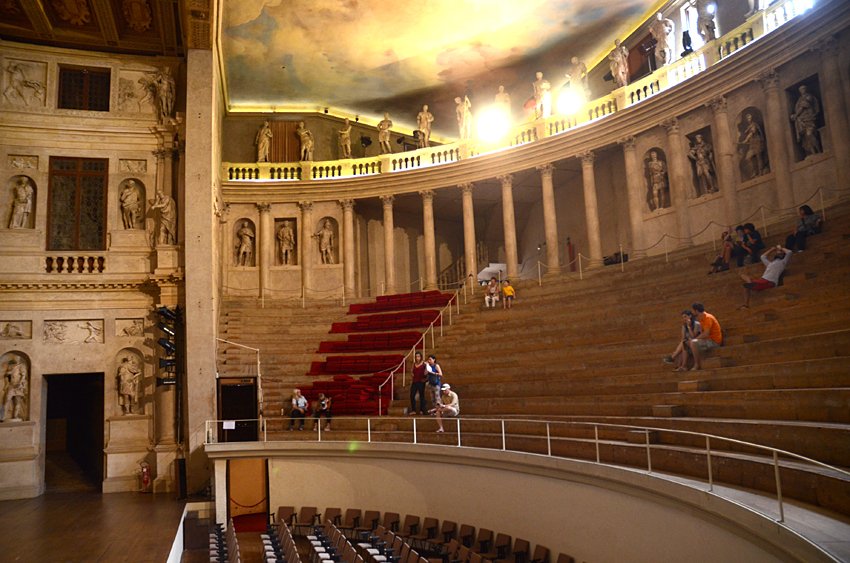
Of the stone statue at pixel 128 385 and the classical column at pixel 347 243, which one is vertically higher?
the classical column at pixel 347 243

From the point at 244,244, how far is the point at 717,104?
1601 centimetres

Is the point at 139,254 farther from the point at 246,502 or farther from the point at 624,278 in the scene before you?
the point at 624,278

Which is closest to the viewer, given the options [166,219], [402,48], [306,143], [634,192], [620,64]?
[166,219]

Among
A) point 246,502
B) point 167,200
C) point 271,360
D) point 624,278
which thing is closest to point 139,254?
point 167,200

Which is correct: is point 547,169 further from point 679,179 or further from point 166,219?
point 166,219

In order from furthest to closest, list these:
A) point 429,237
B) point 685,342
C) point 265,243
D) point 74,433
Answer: point 265,243
point 429,237
point 74,433
point 685,342

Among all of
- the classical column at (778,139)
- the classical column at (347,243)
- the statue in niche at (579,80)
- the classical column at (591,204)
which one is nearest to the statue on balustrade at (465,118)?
the statue in niche at (579,80)

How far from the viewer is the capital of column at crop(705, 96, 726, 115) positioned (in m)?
17.7

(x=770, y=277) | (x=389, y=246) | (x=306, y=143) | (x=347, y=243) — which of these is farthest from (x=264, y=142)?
(x=770, y=277)

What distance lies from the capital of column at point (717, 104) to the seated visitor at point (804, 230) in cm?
559

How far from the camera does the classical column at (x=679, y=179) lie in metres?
18.9

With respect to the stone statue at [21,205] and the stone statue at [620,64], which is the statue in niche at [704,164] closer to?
the stone statue at [620,64]

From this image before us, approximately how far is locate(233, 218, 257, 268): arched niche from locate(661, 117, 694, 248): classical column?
47.3 feet

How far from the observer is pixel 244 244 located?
2417cm
